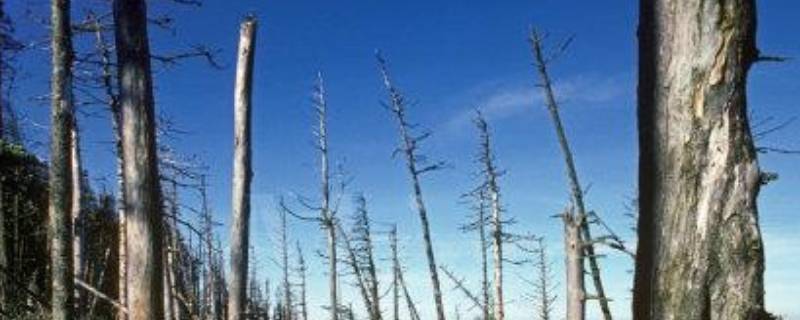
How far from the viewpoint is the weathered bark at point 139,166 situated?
8.89 metres

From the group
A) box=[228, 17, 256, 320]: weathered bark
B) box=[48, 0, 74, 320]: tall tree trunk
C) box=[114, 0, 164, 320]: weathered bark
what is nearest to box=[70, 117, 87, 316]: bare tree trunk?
box=[228, 17, 256, 320]: weathered bark

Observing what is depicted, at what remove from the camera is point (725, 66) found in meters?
3.34

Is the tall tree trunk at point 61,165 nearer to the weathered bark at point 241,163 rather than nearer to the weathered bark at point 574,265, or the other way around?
the weathered bark at point 241,163

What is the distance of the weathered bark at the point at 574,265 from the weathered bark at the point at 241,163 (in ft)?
14.7

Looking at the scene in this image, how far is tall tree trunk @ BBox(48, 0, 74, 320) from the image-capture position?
31.2 feet

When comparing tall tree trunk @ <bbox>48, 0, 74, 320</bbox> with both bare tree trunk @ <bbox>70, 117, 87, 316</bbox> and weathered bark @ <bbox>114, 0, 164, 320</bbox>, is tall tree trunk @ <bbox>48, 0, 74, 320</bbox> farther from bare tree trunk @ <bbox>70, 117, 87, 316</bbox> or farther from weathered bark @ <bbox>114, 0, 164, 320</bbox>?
bare tree trunk @ <bbox>70, 117, 87, 316</bbox>

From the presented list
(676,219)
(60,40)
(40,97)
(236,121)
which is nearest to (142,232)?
(60,40)

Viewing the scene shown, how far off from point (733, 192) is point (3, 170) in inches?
957

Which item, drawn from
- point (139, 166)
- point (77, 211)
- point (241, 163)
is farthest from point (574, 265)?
point (77, 211)

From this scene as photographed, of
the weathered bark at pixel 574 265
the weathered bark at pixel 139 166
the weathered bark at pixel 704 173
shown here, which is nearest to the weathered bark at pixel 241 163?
the weathered bark at pixel 139 166

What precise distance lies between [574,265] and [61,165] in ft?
22.1

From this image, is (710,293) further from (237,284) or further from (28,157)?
(28,157)

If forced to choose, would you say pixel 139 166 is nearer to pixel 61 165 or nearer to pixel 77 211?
pixel 61 165

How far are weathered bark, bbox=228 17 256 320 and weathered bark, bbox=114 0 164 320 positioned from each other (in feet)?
8.69
